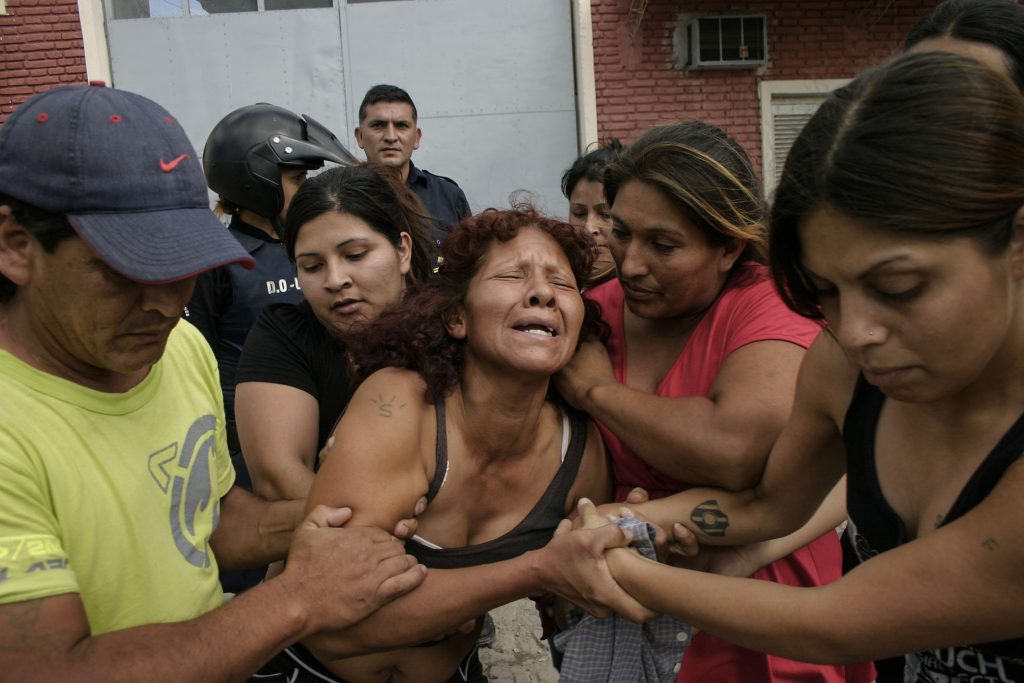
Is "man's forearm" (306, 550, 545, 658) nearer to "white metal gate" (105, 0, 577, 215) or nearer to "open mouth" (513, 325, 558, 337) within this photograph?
"open mouth" (513, 325, 558, 337)

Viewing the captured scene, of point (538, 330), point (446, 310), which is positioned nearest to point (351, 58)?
point (446, 310)

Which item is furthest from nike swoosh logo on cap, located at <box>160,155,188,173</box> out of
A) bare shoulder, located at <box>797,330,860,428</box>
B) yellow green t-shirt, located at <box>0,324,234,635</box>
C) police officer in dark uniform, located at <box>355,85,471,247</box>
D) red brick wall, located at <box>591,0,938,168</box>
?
red brick wall, located at <box>591,0,938,168</box>

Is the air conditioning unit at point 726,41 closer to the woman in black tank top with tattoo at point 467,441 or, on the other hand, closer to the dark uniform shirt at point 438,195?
the dark uniform shirt at point 438,195

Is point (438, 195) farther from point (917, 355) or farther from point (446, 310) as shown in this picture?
point (917, 355)

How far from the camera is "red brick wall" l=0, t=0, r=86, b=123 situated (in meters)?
9.09

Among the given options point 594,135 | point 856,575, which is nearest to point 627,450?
point 856,575

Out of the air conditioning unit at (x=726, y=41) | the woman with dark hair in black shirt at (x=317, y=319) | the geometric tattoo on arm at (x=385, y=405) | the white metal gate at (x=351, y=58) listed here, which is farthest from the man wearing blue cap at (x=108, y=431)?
the air conditioning unit at (x=726, y=41)

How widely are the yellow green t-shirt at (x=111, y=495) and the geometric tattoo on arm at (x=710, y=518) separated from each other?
116 cm

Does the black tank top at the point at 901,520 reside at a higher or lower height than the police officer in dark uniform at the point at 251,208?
lower

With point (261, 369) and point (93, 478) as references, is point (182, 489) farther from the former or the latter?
point (261, 369)

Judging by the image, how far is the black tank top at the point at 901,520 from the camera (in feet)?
4.51

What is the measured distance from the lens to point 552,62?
9406 millimetres

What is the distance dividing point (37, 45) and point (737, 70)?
310 inches

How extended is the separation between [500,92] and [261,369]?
24.8 feet
